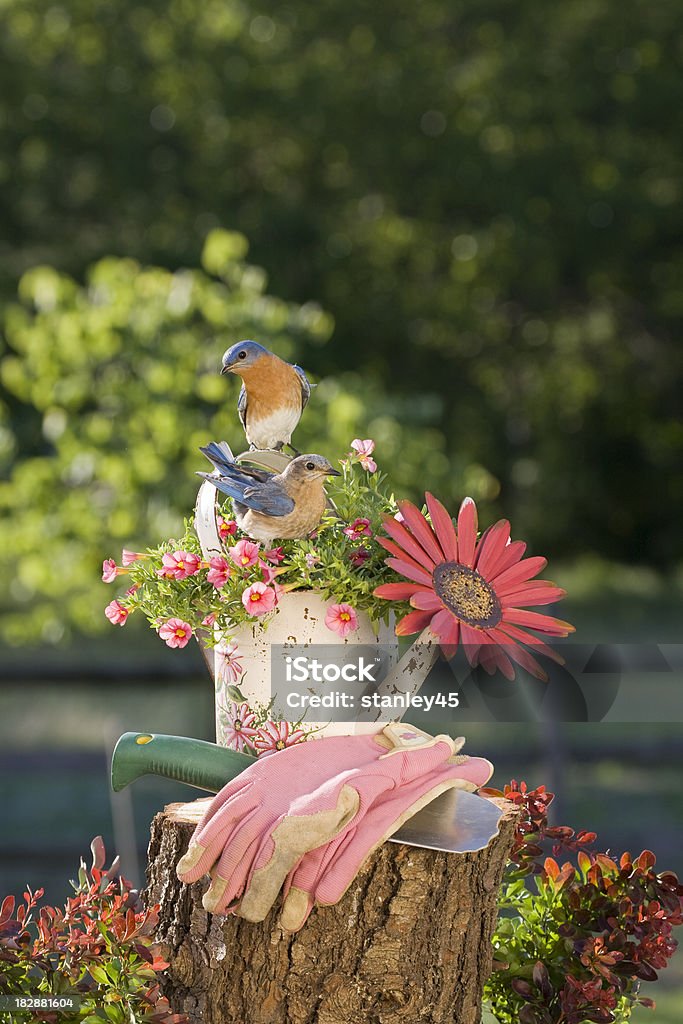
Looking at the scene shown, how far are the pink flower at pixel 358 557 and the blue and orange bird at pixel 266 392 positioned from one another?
0.82ft

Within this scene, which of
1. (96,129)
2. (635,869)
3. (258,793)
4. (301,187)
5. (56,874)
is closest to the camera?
(258,793)

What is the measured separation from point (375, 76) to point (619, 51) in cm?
253

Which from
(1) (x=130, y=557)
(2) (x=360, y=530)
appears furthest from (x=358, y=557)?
(1) (x=130, y=557)

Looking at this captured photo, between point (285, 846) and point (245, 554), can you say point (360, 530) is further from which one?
point (285, 846)

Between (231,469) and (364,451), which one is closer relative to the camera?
(231,469)

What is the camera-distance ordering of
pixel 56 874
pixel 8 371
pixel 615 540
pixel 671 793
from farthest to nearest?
pixel 615 540 < pixel 671 793 < pixel 8 371 < pixel 56 874

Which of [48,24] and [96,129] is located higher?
[48,24]

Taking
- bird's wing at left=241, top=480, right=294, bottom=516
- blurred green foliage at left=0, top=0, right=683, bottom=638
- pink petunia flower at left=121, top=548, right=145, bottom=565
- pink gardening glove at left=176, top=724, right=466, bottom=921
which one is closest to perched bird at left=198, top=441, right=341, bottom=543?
bird's wing at left=241, top=480, right=294, bottom=516

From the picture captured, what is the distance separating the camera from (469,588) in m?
2.00

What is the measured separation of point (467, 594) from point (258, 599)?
33 cm

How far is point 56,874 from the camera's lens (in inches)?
203

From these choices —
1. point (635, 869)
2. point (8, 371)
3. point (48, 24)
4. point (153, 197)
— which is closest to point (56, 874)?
point (8, 371)

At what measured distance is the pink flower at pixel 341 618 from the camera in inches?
79.0

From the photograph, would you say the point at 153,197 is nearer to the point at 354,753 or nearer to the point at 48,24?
the point at 48,24
